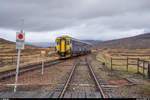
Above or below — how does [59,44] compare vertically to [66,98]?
above

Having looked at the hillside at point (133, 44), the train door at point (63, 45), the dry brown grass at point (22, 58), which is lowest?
the dry brown grass at point (22, 58)

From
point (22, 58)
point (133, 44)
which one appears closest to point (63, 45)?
point (22, 58)

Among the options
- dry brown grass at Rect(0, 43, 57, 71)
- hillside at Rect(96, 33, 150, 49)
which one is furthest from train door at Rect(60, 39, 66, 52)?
hillside at Rect(96, 33, 150, 49)

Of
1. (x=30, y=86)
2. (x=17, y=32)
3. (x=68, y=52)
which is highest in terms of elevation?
(x=17, y=32)

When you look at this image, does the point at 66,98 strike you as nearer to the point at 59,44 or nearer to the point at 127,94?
the point at 127,94

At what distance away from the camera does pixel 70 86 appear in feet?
21.9

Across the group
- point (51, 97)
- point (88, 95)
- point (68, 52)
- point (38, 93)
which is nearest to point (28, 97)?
point (38, 93)

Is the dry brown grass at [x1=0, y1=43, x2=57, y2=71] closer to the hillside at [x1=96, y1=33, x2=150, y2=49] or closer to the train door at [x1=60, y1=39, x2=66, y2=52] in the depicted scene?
the train door at [x1=60, y1=39, x2=66, y2=52]

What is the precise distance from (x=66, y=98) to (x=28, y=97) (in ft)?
5.03

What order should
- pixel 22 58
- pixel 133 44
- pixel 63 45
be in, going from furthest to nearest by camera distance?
pixel 133 44 → pixel 22 58 → pixel 63 45

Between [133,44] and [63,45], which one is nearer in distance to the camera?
[63,45]

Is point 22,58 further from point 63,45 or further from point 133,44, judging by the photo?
point 133,44

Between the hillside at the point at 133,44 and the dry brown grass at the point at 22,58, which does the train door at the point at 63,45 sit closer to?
the dry brown grass at the point at 22,58

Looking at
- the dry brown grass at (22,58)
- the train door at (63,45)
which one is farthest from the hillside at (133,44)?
the train door at (63,45)
